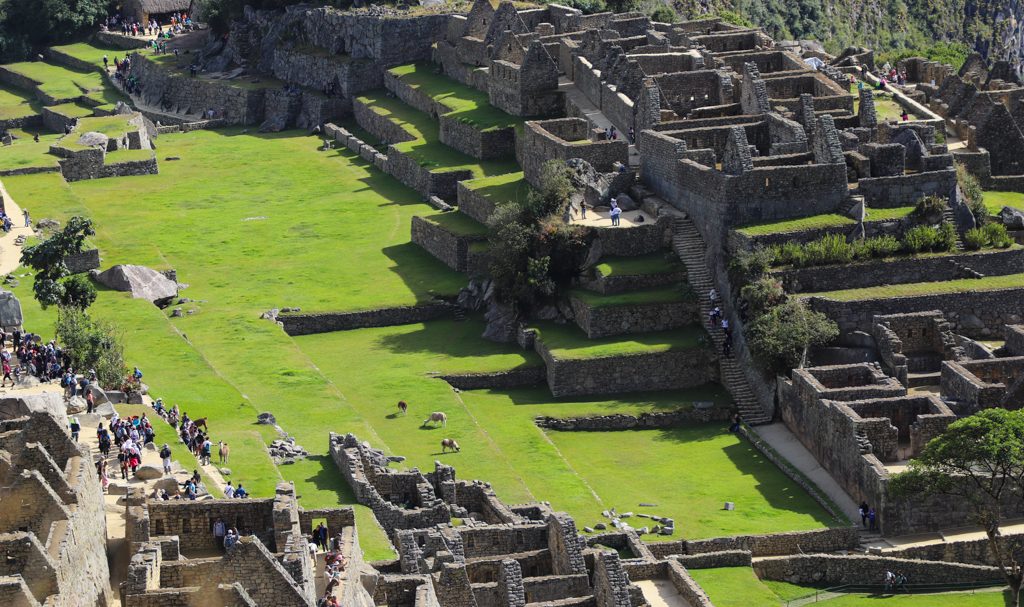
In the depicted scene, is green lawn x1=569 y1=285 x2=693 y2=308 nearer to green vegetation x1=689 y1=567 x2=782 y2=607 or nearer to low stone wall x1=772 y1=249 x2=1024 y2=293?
low stone wall x1=772 y1=249 x2=1024 y2=293

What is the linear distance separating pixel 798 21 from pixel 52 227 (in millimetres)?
86519

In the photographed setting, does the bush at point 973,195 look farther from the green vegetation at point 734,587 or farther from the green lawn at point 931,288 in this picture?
the green vegetation at point 734,587

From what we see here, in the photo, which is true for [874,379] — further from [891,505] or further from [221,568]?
[221,568]

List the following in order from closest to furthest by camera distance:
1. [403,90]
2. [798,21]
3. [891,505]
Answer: [891,505] < [403,90] < [798,21]

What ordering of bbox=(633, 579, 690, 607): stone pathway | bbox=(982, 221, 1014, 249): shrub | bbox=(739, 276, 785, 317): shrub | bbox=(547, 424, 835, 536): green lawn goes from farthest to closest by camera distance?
1. bbox=(982, 221, 1014, 249): shrub
2. bbox=(739, 276, 785, 317): shrub
3. bbox=(547, 424, 835, 536): green lawn
4. bbox=(633, 579, 690, 607): stone pathway

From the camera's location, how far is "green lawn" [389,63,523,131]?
373 feet

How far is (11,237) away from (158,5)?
198 ft

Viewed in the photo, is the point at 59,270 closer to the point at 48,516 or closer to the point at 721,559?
the point at 721,559

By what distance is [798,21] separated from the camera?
180 m

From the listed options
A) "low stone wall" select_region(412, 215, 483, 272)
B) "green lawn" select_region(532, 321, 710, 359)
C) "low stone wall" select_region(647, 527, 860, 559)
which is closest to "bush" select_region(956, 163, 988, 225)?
"green lawn" select_region(532, 321, 710, 359)

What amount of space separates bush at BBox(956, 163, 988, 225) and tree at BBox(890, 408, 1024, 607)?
67.4ft

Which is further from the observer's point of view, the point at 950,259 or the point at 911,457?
the point at 950,259

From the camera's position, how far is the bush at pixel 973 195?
309ft

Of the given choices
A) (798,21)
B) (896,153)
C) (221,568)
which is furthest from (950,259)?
(798,21)
